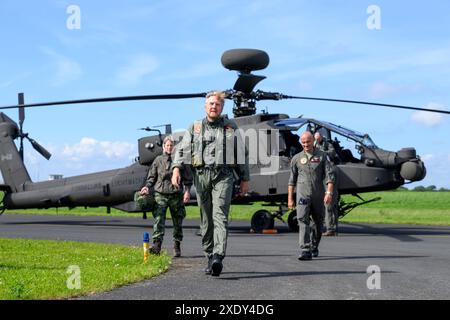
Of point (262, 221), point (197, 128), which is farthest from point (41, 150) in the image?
point (197, 128)

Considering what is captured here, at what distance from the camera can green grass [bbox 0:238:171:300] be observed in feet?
20.6

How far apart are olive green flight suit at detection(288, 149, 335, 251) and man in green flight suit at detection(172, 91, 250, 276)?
201 cm

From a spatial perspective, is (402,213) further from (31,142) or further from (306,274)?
(306,274)

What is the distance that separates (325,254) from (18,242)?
6439 millimetres

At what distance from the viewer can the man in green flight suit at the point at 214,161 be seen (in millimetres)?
7527

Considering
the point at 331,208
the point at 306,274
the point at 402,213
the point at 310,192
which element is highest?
the point at 310,192

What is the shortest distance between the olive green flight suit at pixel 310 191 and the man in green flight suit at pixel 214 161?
201 centimetres

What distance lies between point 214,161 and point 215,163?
1.1 inches

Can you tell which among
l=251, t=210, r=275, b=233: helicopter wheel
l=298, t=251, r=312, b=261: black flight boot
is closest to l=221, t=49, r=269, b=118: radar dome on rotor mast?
l=251, t=210, r=275, b=233: helicopter wheel

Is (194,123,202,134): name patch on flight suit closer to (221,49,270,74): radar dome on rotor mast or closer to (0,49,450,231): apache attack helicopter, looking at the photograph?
(0,49,450,231): apache attack helicopter

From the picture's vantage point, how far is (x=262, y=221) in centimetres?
1648
